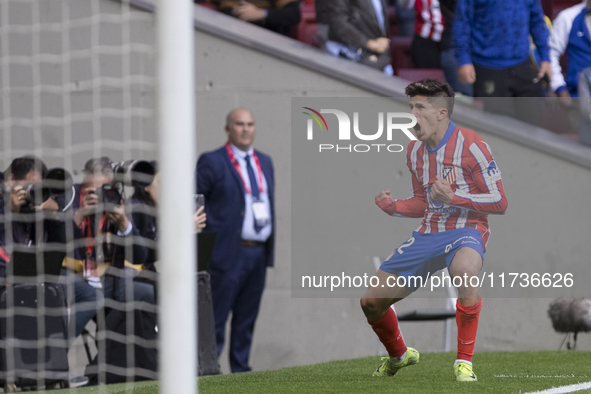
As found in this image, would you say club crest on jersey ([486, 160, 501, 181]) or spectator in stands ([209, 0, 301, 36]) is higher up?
spectator in stands ([209, 0, 301, 36])

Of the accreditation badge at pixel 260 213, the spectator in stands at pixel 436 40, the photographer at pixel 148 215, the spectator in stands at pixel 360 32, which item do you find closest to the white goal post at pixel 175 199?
the photographer at pixel 148 215

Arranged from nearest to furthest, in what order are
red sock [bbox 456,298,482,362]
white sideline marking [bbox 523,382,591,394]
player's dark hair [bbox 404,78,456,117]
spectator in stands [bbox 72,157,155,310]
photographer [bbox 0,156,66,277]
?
white sideline marking [bbox 523,382,591,394]
red sock [bbox 456,298,482,362]
player's dark hair [bbox 404,78,456,117]
photographer [bbox 0,156,66,277]
spectator in stands [bbox 72,157,155,310]

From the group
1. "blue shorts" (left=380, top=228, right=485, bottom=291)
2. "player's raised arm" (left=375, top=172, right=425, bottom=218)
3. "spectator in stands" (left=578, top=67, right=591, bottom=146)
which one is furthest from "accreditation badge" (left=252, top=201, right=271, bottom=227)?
"spectator in stands" (left=578, top=67, right=591, bottom=146)

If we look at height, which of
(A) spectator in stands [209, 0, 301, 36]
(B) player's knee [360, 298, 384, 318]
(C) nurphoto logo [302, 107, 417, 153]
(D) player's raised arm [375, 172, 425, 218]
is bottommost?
(B) player's knee [360, 298, 384, 318]

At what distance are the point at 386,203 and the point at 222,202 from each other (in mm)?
1654

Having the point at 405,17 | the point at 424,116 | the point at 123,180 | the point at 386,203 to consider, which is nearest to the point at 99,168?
the point at 123,180

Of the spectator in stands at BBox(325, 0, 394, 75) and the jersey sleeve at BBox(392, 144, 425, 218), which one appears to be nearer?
the jersey sleeve at BBox(392, 144, 425, 218)

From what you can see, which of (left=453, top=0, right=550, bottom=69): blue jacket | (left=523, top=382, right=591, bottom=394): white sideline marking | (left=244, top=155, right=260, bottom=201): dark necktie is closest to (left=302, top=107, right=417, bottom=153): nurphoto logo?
(left=244, top=155, right=260, bottom=201): dark necktie

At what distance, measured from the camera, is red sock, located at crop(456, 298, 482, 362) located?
4.55m

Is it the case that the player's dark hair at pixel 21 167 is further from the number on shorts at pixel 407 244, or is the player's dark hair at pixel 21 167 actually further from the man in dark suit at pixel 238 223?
the number on shorts at pixel 407 244

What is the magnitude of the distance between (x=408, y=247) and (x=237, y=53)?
3.15m

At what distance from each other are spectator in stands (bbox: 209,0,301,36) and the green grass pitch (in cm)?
311

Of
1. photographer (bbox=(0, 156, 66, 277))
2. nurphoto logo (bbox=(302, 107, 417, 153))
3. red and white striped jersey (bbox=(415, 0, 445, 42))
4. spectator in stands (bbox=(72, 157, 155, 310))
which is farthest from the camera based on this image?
red and white striped jersey (bbox=(415, 0, 445, 42))

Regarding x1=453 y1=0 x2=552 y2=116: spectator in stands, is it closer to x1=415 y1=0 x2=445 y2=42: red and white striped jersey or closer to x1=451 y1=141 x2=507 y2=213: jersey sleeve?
x1=415 y1=0 x2=445 y2=42: red and white striped jersey
